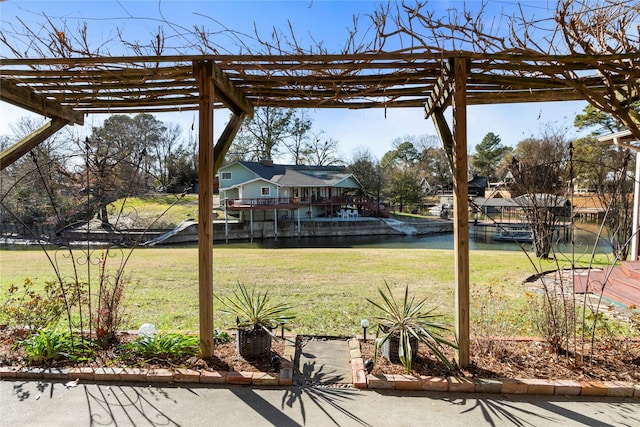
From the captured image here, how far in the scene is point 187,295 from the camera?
17.3 ft

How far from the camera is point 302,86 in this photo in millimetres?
3057

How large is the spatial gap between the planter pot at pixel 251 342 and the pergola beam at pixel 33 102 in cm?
274

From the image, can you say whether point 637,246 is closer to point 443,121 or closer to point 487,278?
point 487,278

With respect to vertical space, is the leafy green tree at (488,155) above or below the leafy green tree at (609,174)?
above

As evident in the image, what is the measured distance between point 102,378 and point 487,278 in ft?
20.2

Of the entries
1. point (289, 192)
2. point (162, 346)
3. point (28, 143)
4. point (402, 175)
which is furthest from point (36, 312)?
point (402, 175)

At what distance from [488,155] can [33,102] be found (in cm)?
3922

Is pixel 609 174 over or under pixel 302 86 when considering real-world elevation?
under

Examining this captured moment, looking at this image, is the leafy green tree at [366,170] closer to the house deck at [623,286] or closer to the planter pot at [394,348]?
the house deck at [623,286]

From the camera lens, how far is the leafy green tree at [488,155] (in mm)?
35844

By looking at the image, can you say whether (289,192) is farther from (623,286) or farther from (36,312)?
(36,312)

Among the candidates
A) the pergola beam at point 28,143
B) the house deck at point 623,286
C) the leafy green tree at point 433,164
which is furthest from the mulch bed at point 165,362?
the leafy green tree at point 433,164

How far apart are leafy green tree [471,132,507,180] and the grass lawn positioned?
99.5ft

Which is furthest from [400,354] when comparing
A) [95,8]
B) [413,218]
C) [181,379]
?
[413,218]
